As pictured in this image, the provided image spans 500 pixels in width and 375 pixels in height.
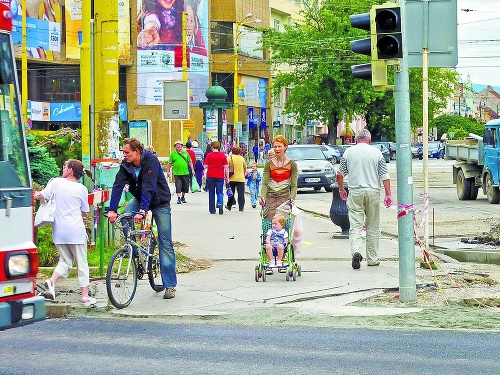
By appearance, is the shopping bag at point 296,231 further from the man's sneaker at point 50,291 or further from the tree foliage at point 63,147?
the tree foliage at point 63,147

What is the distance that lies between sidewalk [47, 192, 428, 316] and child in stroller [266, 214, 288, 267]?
284mm

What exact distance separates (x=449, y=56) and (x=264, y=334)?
5547 mm

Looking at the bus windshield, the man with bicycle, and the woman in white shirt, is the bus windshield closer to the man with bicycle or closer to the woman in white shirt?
the woman in white shirt

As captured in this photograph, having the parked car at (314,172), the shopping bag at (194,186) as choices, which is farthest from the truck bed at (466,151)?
the shopping bag at (194,186)

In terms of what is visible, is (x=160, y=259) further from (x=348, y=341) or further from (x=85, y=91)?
(x=85, y=91)

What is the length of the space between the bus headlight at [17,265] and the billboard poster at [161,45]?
5840 centimetres

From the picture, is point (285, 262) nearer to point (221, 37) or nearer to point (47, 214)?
point (47, 214)

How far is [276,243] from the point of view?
43.3ft

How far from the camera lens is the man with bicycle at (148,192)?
11445 millimetres

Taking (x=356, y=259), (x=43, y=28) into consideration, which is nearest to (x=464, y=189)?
(x=356, y=259)

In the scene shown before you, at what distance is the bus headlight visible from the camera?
7.19m

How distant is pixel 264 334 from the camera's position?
9492mm

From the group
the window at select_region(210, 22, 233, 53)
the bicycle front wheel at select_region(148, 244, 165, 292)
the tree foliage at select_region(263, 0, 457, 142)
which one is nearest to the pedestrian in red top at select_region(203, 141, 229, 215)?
the bicycle front wheel at select_region(148, 244, 165, 292)

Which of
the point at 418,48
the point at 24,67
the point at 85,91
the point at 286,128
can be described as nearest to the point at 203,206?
the point at 85,91
